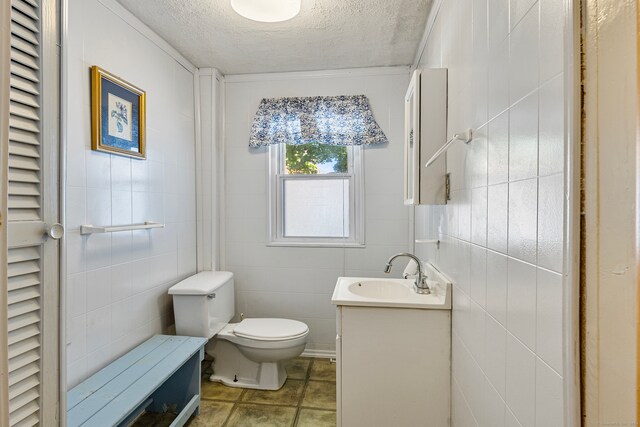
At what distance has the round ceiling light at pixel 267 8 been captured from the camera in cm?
161

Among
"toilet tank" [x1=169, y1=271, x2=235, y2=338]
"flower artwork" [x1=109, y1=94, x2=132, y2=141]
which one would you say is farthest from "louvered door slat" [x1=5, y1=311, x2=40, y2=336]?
"toilet tank" [x1=169, y1=271, x2=235, y2=338]

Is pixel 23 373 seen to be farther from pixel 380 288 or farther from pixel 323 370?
pixel 323 370

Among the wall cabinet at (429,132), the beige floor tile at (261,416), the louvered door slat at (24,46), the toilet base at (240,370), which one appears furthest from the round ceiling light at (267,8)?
the beige floor tile at (261,416)

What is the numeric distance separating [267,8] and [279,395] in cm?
228

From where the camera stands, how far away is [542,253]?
73cm

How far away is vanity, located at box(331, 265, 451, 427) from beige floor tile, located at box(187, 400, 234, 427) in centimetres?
78

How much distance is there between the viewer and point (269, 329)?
2.26 m

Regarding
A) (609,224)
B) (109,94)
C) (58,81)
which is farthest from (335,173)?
(609,224)

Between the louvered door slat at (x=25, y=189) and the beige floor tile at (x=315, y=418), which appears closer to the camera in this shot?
the louvered door slat at (x=25, y=189)

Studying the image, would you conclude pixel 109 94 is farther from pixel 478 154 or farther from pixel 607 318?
pixel 607 318

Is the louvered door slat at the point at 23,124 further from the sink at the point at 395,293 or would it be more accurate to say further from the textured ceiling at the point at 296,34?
the textured ceiling at the point at 296,34

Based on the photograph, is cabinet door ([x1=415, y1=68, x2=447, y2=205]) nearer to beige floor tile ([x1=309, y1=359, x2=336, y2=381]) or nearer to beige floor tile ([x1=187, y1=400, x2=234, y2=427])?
beige floor tile ([x1=309, y1=359, x2=336, y2=381])

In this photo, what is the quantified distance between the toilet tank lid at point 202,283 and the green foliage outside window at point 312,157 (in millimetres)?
1011

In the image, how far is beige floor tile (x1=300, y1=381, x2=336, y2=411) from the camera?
2.08 meters
